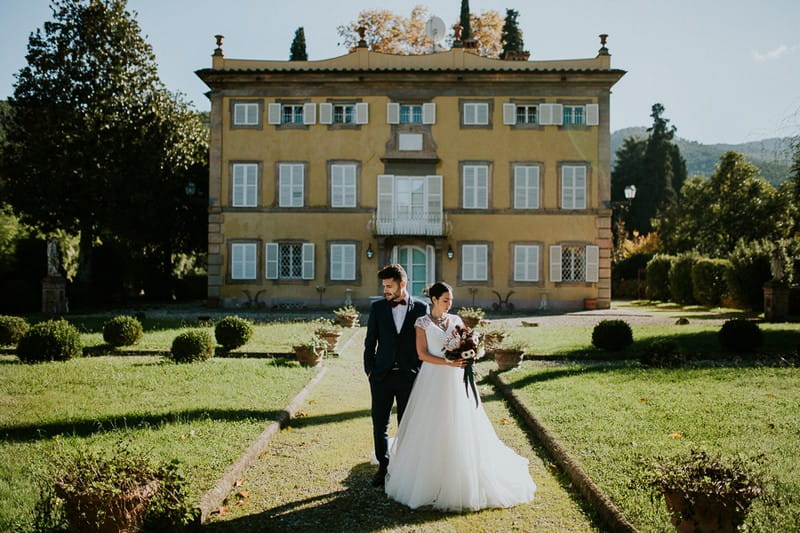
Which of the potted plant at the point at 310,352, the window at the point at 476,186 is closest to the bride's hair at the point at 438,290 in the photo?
the potted plant at the point at 310,352

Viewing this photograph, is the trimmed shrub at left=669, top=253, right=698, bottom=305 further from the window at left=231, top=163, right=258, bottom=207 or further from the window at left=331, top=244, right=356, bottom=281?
the window at left=231, top=163, right=258, bottom=207

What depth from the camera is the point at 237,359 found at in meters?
12.0

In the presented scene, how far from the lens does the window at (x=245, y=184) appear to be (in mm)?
25594

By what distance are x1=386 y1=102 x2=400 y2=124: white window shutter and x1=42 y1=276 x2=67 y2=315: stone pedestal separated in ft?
42.6

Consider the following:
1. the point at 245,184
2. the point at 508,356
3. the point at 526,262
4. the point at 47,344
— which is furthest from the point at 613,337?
the point at 245,184

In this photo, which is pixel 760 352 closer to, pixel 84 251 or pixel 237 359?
pixel 237 359

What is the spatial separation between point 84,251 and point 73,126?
4.81 meters

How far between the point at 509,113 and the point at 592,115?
3.16 m

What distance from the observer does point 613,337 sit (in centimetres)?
1241

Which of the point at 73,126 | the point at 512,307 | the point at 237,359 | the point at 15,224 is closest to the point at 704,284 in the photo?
the point at 512,307

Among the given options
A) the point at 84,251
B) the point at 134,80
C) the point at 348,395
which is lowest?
the point at 348,395

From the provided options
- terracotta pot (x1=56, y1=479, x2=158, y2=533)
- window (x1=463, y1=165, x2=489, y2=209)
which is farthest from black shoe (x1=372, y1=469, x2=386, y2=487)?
window (x1=463, y1=165, x2=489, y2=209)

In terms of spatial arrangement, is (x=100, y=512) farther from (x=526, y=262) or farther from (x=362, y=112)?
(x=362, y=112)

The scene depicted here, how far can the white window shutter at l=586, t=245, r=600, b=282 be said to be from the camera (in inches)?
992
